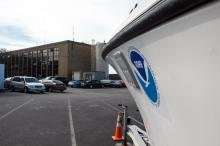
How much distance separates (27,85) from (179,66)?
23358 mm

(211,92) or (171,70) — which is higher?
(171,70)

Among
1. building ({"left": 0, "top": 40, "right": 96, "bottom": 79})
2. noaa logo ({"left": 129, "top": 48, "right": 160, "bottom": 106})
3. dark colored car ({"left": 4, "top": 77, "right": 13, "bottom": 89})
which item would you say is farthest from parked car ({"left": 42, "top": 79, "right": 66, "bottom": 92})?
noaa logo ({"left": 129, "top": 48, "right": 160, "bottom": 106})

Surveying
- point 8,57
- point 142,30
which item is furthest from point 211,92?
point 8,57

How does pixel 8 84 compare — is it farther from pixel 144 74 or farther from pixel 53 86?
pixel 144 74

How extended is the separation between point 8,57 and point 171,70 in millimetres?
67604

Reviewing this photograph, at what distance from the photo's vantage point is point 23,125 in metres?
7.84

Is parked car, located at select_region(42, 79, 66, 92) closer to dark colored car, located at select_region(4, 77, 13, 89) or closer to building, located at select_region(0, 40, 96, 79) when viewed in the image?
dark colored car, located at select_region(4, 77, 13, 89)

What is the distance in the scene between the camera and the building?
49.4m

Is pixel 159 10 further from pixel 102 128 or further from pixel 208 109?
pixel 102 128

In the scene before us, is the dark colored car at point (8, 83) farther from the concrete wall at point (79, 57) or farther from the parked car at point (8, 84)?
the concrete wall at point (79, 57)

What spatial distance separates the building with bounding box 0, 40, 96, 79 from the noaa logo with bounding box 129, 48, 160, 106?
42.4 m

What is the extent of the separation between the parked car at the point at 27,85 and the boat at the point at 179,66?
2219 centimetres

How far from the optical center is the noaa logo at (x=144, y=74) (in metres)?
2.44

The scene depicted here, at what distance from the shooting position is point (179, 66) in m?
1.98
